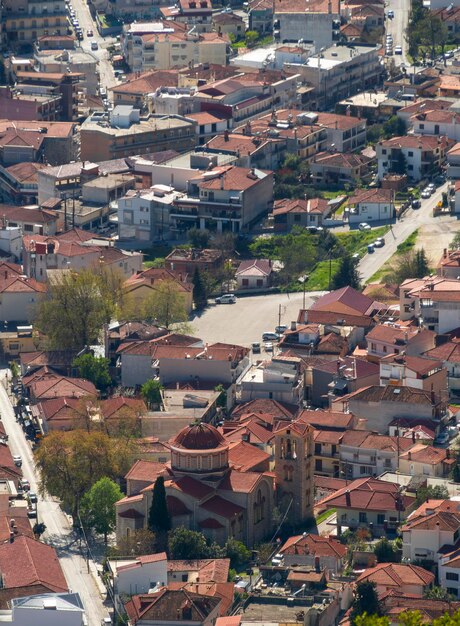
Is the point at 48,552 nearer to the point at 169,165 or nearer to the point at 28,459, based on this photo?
the point at 28,459

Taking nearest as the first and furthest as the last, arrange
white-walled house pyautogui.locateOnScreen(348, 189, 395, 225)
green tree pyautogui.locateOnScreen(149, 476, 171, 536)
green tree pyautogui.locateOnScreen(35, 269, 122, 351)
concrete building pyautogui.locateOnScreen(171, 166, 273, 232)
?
green tree pyautogui.locateOnScreen(149, 476, 171, 536)
green tree pyautogui.locateOnScreen(35, 269, 122, 351)
concrete building pyautogui.locateOnScreen(171, 166, 273, 232)
white-walled house pyautogui.locateOnScreen(348, 189, 395, 225)

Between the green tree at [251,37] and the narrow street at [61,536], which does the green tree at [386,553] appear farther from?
the green tree at [251,37]

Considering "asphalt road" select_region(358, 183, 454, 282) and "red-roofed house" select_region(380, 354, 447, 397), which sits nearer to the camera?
"red-roofed house" select_region(380, 354, 447, 397)

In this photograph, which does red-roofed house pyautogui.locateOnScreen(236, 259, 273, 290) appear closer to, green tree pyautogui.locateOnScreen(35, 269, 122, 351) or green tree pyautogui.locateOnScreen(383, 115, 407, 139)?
green tree pyautogui.locateOnScreen(35, 269, 122, 351)

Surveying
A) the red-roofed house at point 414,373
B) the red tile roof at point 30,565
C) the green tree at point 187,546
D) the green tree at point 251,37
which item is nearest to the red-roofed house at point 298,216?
the red-roofed house at point 414,373

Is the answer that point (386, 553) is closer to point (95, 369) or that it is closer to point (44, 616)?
point (44, 616)

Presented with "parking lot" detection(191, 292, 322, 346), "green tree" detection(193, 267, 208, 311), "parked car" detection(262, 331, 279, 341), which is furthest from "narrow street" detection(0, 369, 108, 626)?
"green tree" detection(193, 267, 208, 311)
